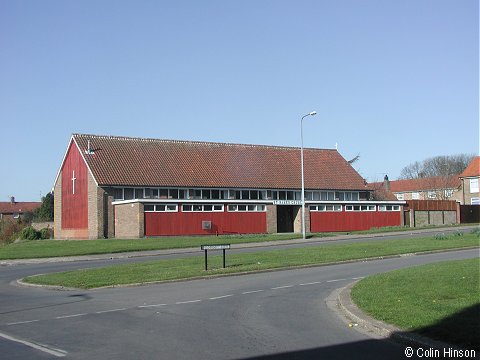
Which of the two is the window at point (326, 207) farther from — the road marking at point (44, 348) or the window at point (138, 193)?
the road marking at point (44, 348)

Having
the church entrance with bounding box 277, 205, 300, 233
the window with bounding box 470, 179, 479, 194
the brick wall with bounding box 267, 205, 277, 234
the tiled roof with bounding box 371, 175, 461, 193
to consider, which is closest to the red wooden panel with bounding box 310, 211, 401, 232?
the church entrance with bounding box 277, 205, 300, 233

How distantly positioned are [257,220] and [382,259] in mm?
27255

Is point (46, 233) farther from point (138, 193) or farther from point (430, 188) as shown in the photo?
point (430, 188)

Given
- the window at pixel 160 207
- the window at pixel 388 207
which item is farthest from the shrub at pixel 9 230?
the window at pixel 388 207

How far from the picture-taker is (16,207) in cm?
12150

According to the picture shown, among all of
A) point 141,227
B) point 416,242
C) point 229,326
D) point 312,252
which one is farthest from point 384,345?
point 141,227

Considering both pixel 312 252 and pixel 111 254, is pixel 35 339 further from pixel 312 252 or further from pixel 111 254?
pixel 111 254

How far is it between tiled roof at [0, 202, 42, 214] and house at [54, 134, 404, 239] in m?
63.1

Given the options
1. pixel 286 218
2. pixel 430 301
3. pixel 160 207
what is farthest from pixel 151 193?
pixel 430 301

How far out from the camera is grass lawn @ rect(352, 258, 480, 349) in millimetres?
8742

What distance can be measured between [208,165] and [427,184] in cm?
5728

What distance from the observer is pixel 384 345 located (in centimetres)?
870

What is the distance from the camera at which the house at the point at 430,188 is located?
9169 cm

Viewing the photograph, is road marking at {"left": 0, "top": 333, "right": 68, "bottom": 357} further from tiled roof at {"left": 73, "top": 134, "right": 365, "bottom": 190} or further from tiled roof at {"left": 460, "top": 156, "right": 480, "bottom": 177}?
tiled roof at {"left": 460, "top": 156, "right": 480, "bottom": 177}
